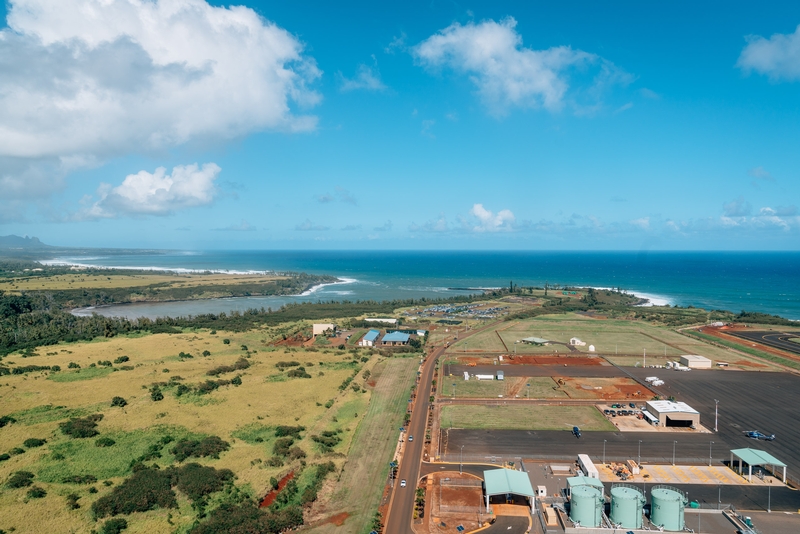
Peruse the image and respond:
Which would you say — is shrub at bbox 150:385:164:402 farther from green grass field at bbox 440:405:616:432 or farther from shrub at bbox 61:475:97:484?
green grass field at bbox 440:405:616:432

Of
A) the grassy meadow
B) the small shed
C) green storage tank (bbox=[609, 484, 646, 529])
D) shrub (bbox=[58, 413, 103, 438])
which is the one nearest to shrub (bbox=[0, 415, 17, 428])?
the grassy meadow

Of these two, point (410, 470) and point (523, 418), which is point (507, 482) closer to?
point (410, 470)

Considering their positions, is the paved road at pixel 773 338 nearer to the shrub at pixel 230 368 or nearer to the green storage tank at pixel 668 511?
the green storage tank at pixel 668 511

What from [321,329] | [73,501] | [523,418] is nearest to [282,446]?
[73,501]

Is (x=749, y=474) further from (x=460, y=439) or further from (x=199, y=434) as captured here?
(x=199, y=434)

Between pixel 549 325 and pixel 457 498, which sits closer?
pixel 457 498

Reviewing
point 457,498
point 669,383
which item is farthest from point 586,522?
point 669,383
